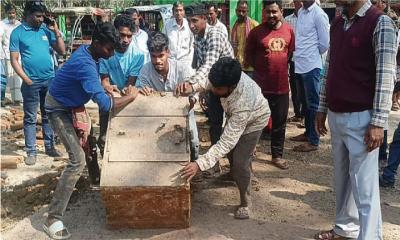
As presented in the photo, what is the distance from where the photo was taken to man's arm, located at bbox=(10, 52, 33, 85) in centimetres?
547

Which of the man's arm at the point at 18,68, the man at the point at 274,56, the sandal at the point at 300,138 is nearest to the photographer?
the man at the point at 274,56

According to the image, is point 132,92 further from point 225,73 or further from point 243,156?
point 243,156

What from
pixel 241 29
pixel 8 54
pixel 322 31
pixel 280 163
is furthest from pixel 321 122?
pixel 8 54

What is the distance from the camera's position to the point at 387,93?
2912mm

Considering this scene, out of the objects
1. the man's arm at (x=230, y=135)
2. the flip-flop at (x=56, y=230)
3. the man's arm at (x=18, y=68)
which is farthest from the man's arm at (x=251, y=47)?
the flip-flop at (x=56, y=230)

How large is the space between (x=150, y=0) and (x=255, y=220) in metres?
19.1

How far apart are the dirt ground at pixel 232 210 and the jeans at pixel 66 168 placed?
244mm

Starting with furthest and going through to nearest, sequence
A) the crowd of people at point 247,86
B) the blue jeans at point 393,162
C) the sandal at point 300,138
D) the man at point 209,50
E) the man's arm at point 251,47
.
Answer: the sandal at point 300,138 < the man's arm at point 251,47 < the blue jeans at point 393,162 < the man at point 209,50 < the crowd of people at point 247,86

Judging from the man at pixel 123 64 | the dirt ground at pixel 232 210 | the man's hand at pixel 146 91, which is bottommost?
the dirt ground at pixel 232 210

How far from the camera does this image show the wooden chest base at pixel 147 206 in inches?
134

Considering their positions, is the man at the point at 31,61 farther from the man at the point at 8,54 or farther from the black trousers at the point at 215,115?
the man at the point at 8,54

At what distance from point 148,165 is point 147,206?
0.32 metres

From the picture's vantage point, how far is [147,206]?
3.52 m

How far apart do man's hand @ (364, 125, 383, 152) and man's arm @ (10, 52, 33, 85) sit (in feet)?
13.5
